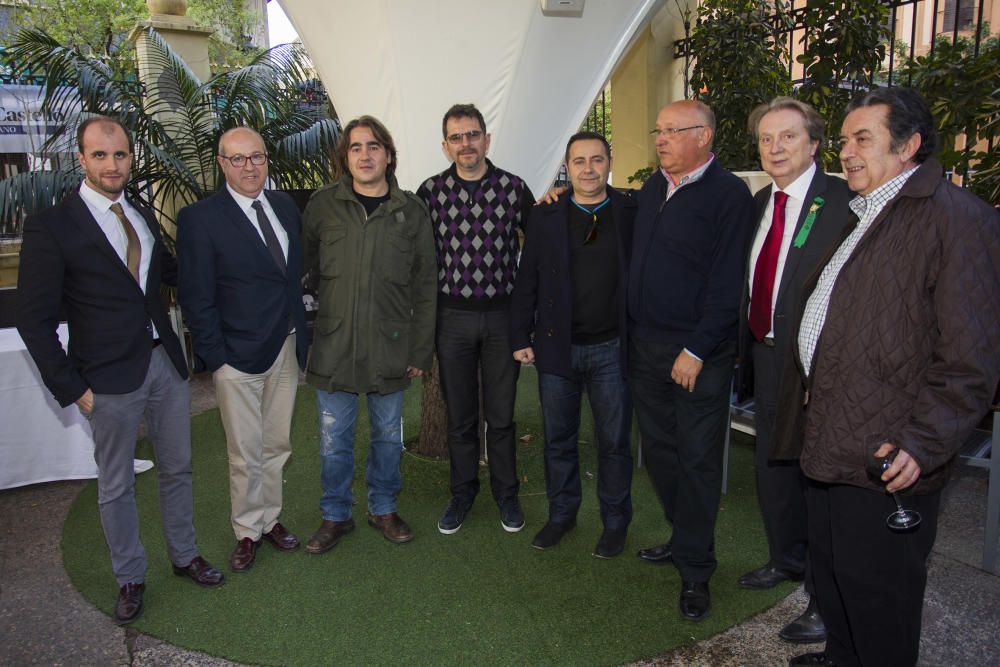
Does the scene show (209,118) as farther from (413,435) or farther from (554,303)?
(554,303)

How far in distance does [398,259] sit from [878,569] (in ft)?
8.02

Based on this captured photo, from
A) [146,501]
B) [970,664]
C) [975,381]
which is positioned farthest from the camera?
[146,501]

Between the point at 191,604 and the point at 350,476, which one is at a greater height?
the point at 350,476

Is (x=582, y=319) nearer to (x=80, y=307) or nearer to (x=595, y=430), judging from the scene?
(x=595, y=430)

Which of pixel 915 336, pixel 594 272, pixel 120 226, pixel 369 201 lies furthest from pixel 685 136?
pixel 120 226

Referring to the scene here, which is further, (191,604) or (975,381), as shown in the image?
(191,604)

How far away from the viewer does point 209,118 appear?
7.37 metres

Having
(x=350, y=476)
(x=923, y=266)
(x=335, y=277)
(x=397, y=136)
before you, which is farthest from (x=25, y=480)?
(x=923, y=266)

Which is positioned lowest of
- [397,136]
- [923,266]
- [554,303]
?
[554,303]

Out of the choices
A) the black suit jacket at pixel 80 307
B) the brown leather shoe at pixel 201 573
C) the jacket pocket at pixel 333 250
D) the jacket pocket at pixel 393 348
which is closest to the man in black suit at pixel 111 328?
the black suit jacket at pixel 80 307

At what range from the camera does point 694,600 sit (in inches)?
132

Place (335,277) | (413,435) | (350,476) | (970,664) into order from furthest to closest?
(413,435) < (350,476) < (335,277) < (970,664)

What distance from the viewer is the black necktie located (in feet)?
11.8

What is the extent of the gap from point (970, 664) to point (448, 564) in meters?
2.28
